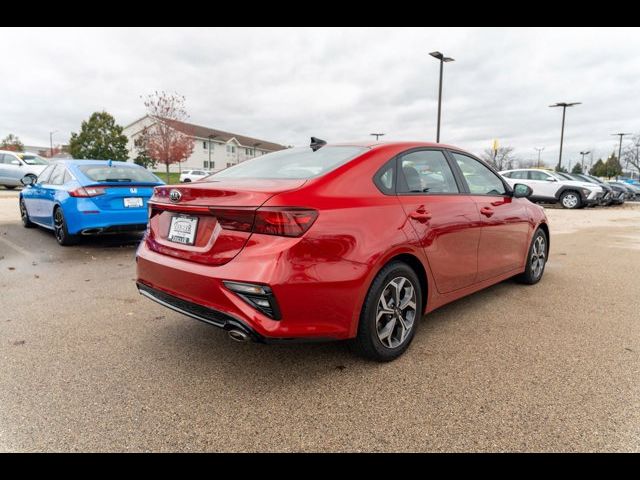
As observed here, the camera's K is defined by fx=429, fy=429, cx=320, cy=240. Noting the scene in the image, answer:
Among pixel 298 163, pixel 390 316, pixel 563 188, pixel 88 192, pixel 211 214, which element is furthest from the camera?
pixel 563 188

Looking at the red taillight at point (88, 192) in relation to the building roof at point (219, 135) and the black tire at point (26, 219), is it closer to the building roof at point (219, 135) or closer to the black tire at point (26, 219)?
the black tire at point (26, 219)

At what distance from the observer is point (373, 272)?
8.46 ft

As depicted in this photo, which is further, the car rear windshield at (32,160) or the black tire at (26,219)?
the car rear windshield at (32,160)

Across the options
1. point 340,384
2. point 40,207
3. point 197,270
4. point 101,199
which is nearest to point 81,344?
point 197,270

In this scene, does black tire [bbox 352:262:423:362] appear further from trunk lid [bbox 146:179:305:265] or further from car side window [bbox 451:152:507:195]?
car side window [bbox 451:152:507:195]

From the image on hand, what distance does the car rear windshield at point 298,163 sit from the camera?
281cm

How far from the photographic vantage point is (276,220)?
2.30 metres

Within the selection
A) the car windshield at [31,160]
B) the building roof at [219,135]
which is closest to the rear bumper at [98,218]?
the car windshield at [31,160]

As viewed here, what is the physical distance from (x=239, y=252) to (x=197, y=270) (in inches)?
12.6

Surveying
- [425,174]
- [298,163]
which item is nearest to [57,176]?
[298,163]

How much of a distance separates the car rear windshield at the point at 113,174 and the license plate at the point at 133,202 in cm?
33

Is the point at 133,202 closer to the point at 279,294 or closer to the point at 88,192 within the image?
the point at 88,192

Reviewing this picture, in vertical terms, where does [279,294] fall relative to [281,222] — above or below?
below

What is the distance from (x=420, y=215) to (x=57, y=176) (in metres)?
6.32
